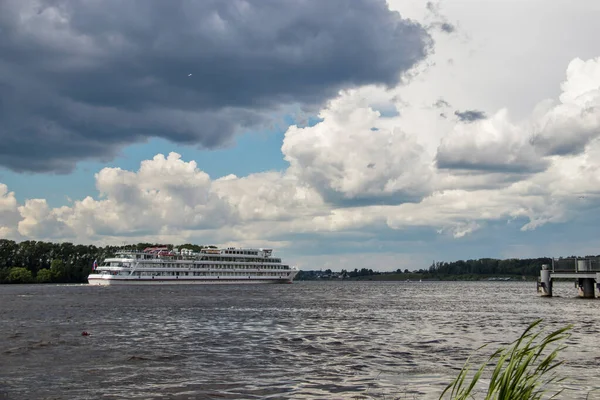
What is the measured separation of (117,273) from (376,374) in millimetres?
160421

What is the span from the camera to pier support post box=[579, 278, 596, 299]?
79000 mm

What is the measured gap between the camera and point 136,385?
21125 mm

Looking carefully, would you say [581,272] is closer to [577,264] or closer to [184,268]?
[577,264]

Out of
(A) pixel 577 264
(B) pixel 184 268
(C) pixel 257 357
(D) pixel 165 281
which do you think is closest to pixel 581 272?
(A) pixel 577 264

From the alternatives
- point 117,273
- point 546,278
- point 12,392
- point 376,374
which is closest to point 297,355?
point 376,374

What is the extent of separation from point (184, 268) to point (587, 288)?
413 ft

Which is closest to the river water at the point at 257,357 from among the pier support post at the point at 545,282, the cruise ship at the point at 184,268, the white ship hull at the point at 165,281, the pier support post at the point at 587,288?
the pier support post at the point at 587,288

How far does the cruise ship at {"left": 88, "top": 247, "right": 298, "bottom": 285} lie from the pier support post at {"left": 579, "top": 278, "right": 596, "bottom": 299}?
123 m

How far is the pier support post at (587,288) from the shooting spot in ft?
259

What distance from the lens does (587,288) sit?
7975 centimetres

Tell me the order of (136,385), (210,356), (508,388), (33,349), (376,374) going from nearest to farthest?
(508,388), (136,385), (376,374), (210,356), (33,349)

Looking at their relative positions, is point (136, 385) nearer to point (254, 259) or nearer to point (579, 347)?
point (579, 347)

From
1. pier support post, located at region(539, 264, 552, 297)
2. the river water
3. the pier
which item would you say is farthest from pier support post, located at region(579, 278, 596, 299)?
the river water

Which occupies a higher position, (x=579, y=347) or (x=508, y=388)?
(x=508, y=388)
